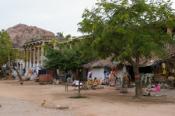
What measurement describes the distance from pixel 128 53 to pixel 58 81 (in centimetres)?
2619

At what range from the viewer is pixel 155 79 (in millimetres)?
39594

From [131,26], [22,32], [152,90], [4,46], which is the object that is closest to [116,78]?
[152,90]

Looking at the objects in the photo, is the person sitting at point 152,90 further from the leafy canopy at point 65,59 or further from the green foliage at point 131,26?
the leafy canopy at point 65,59

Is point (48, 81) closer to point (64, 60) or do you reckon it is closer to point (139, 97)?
point (64, 60)

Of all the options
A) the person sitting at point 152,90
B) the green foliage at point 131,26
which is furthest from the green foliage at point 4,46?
the green foliage at point 131,26

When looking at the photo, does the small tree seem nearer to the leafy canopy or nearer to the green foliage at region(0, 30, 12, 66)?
the leafy canopy

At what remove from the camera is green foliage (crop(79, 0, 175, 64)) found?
27.5 metres

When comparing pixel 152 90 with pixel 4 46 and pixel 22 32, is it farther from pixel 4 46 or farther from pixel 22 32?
pixel 22 32

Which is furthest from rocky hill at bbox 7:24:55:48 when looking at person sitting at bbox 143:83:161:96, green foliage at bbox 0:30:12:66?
person sitting at bbox 143:83:161:96

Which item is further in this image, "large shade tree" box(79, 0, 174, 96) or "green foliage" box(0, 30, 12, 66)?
"green foliage" box(0, 30, 12, 66)

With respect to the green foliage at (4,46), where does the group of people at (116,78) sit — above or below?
below

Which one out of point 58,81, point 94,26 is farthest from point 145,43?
point 58,81

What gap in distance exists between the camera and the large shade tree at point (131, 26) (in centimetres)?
2753

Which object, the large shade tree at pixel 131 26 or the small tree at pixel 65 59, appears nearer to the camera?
the large shade tree at pixel 131 26
